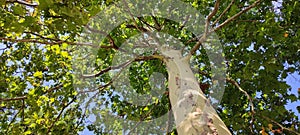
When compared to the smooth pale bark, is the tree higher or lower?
higher

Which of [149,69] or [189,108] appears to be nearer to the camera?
[189,108]

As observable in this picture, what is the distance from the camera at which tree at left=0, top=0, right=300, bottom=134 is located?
5.34 m

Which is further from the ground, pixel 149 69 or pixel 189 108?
pixel 149 69

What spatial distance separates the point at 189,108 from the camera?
123 inches

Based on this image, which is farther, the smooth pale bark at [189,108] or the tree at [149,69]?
the tree at [149,69]

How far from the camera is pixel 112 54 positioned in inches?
289

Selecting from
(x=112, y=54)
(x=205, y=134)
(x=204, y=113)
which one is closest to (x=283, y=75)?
(x=204, y=113)

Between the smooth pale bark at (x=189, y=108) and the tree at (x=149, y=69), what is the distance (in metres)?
0.48

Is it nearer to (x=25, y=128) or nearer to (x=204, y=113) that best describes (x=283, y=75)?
(x=204, y=113)

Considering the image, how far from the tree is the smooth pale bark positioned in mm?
484

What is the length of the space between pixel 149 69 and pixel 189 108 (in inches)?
158

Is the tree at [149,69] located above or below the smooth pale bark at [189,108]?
above

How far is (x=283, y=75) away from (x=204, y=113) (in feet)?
10.2

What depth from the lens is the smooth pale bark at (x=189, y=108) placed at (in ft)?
9.04
